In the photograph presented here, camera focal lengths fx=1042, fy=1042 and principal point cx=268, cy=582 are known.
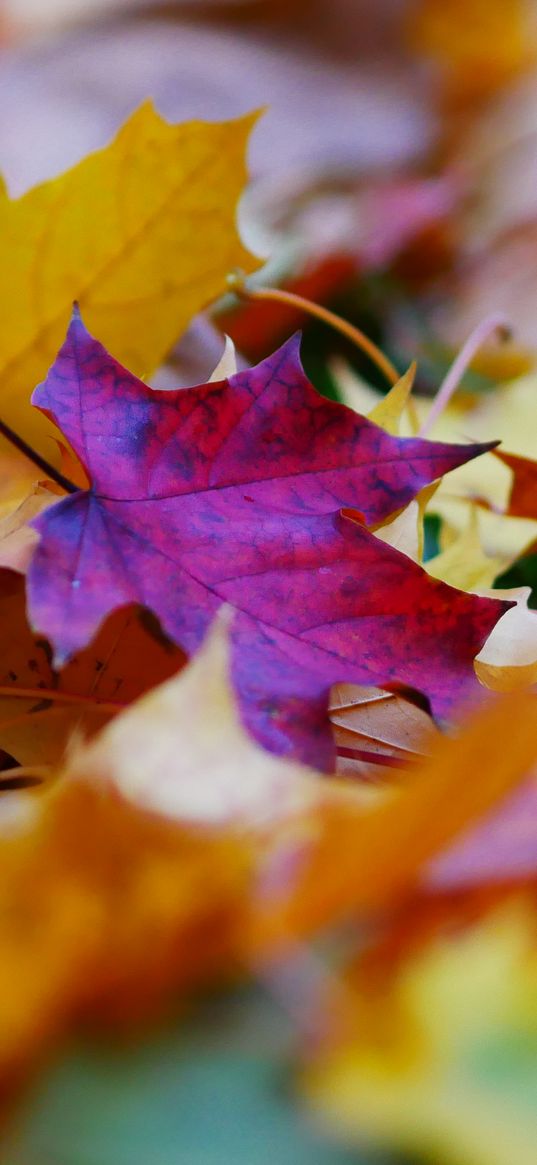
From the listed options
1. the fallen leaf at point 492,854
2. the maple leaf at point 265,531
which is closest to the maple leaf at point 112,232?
the maple leaf at point 265,531

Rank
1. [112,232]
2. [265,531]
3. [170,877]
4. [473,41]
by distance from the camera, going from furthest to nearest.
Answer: [473,41], [112,232], [265,531], [170,877]

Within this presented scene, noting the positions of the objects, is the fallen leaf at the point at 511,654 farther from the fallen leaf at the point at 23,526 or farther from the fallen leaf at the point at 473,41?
the fallen leaf at the point at 473,41

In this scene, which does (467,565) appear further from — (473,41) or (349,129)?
(473,41)

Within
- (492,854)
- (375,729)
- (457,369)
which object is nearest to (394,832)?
(492,854)

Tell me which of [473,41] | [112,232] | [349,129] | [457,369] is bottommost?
[457,369]

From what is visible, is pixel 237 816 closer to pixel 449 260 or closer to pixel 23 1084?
pixel 23 1084

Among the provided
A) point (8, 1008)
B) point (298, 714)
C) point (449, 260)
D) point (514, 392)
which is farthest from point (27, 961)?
point (449, 260)

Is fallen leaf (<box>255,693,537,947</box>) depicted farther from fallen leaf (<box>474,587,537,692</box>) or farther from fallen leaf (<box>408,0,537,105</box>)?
fallen leaf (<box>408,0,537,105</box>)
